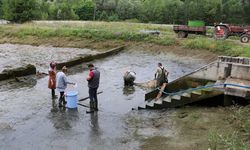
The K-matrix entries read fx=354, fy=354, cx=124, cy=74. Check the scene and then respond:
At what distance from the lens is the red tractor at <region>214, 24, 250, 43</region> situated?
28234mm

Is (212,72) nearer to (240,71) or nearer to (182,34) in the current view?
(240,71)

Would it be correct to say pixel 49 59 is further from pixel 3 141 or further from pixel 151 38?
pixel 3 141

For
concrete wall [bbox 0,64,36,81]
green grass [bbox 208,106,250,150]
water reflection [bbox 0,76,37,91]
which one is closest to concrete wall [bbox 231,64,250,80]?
green grass [bbox 208,106,250,150]

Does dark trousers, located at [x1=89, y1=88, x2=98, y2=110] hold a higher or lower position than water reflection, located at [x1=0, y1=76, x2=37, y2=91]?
higher

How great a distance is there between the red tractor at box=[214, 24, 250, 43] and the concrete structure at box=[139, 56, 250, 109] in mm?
14229

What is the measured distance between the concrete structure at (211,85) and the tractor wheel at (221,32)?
14561mm

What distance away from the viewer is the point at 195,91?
1396cm

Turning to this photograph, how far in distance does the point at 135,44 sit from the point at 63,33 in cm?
845

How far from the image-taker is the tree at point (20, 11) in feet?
161

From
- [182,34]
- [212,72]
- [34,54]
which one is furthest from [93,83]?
[182,34]

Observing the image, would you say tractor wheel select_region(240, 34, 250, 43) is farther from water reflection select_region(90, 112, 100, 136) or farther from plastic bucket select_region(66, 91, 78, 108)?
plastic bucket select_region(66, 91, 78, 108)

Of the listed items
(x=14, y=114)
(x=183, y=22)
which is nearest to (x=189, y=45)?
(x=14, y=114)

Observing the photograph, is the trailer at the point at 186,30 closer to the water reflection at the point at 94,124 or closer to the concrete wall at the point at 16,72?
the concrete wall at the point at 16,72

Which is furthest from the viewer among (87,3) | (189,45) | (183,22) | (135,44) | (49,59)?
(87,3)
